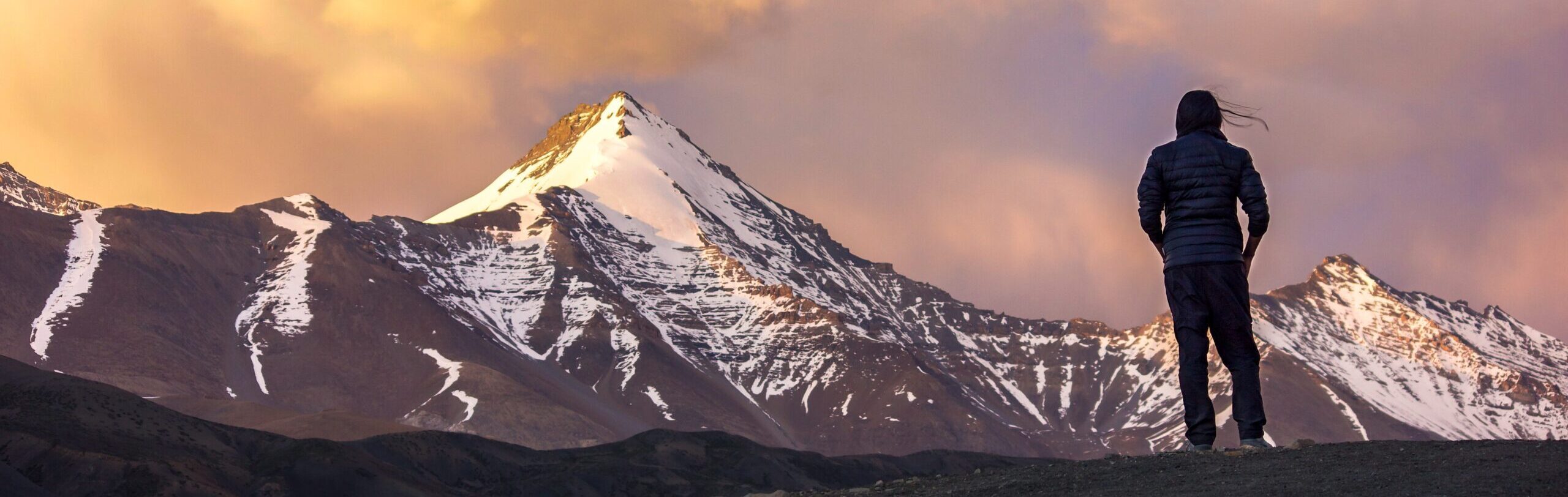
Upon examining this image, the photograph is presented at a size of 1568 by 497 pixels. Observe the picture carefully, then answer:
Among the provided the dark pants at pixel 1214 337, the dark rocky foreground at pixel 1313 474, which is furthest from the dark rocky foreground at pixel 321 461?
the dark rocky foreground at pixel 1313 474

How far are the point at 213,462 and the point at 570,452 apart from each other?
51185 mm

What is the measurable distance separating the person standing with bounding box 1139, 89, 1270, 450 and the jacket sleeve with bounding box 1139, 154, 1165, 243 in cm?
1

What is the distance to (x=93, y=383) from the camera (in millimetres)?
108375

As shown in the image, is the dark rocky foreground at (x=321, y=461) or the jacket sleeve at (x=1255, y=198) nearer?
the jacket sleeve at (x=1255, y=198)

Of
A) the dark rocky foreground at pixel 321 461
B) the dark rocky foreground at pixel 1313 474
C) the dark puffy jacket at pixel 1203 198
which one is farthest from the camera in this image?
the dark rocky foreground at pixel 321 461

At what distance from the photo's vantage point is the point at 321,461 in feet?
361

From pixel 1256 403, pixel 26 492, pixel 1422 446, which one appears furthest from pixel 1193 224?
pixel 26 492

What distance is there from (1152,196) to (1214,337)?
7.47 ft

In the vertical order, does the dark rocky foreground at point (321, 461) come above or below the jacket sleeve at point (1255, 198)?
Result: above

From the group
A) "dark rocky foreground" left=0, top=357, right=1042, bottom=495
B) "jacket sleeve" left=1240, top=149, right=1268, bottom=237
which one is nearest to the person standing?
"jacket sleeve" left=1240, top=149, right=1268, bottom=237

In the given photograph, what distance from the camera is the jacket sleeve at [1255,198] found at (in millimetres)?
23141

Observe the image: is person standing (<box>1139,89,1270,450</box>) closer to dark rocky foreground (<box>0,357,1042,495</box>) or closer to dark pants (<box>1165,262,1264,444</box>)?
dark pants (<box>1165,262,1264,444</box>)

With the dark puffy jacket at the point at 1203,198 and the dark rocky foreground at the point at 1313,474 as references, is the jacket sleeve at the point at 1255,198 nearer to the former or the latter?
the dark puffy jacket at the point at 1203,198

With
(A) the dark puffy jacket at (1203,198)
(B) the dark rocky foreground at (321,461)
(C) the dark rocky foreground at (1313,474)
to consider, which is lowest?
(C) the dark rocky foreground at (1313,474)
